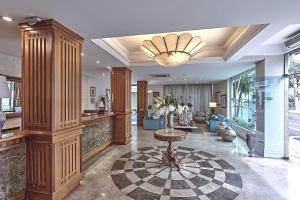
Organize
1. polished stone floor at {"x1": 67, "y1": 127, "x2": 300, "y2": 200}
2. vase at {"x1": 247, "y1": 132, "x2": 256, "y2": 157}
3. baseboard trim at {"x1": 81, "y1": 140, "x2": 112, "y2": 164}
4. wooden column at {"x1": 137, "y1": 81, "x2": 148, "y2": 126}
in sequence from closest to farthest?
polished stone floor at {"x1": 67, "y1": 127, "x2": 300, "y2": 200} → baseboard trim at {"x1": 81, "y1": 140, "x2": 112, "y2": 164} → vase at {"x1": 247, "y1": 132, "x2": 256, "y2": 157} → wooden column at {"x1": 137, "y1": 81, "x2": 148, "y2": 126}

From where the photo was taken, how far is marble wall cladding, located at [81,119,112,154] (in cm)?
419

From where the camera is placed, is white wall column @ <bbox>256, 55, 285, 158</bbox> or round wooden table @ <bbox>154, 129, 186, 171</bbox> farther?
white wall column @ <bbox>256, 55, 285, 158</bbox>

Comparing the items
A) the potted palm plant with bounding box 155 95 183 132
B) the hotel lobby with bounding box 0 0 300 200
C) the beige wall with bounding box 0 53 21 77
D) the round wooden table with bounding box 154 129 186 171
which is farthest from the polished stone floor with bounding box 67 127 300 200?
the beige wall with bounding box 0 53 21 77

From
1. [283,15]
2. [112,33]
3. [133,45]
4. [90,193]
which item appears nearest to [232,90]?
[133,45]

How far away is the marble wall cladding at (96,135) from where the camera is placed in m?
4.19

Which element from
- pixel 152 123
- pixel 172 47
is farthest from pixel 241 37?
pixel 152 123

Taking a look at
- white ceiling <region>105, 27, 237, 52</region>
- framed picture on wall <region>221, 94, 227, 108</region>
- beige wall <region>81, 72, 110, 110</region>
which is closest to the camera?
white ceiling <region>105, 27, 237, 52</region>

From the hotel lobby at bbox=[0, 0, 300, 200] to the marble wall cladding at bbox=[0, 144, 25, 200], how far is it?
0.02 meters

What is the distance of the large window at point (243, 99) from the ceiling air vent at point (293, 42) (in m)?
1.80

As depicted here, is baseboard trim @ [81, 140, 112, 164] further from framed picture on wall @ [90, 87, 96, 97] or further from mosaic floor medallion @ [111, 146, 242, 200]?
framed picture on wall @ [90, 87, 96, 97]

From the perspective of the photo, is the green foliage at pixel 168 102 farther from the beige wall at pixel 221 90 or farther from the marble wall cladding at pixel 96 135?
the beige wall at pixel 221 90

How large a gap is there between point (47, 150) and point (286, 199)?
384 centimetres

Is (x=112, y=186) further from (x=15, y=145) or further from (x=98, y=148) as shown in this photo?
(x=98, y=148)

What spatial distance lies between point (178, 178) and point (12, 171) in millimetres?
2757
